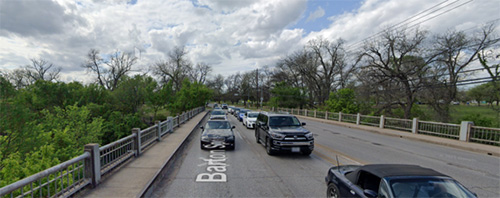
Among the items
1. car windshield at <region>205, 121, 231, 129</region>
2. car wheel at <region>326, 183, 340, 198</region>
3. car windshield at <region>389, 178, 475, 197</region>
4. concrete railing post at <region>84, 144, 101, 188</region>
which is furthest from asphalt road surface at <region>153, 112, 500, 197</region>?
car windshield at <region>389, 178, 475, 197</region>

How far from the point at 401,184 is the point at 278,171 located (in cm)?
449

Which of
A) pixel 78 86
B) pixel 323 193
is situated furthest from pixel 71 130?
pixel 323 193

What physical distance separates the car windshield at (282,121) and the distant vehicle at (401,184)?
6.46 meters

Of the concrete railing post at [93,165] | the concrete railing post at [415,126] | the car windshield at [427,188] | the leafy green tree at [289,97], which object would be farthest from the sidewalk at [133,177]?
the leafy green tree at [289,97]

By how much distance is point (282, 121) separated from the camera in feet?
34.7

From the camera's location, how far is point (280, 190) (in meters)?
5.67

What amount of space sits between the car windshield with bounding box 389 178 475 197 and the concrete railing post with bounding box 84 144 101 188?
6001 millimetres

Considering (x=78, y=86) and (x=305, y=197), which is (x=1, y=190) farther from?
(x=78, y=86)

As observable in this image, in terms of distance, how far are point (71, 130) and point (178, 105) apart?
2054cm

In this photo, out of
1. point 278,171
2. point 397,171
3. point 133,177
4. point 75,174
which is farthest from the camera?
point 278,171

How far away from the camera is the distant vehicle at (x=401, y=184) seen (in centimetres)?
302

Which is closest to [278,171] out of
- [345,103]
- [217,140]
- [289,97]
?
[217,140]

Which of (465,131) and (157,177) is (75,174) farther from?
(465,131)

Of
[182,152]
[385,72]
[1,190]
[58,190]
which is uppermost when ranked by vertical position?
[385,72]
